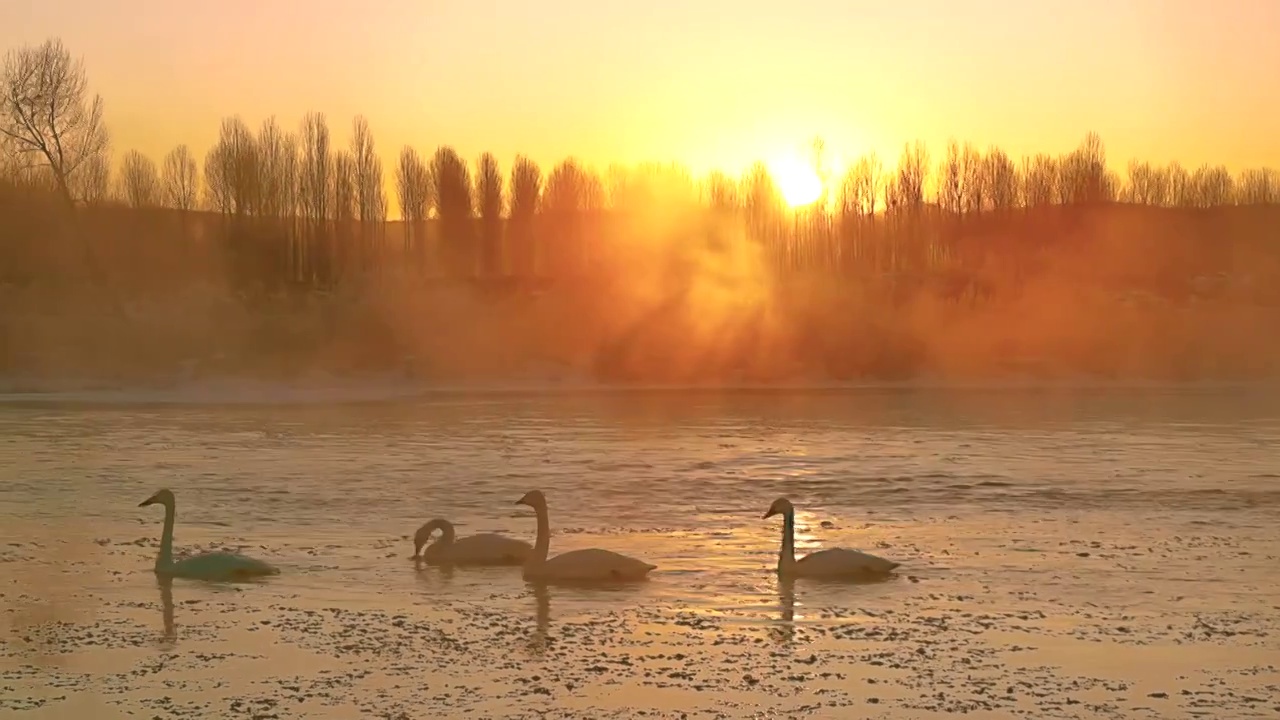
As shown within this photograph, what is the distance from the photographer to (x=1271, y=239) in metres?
64.8

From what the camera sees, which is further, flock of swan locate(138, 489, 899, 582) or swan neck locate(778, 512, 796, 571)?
swan neck locate(778, 512, 796, 571)

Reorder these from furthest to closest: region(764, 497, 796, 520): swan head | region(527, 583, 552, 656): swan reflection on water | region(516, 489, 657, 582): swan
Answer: region(764, 497, 796, 520): swan head, region(516, 489, 657, 582): swan, region(527, 583, 552, 656): swan reflection on water

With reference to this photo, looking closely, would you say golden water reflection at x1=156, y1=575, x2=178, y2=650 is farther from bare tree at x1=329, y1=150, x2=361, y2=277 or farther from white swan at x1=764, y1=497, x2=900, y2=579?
bare tree at x1=329, y1=150, x2=361, y2=277

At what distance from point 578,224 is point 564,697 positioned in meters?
60.8

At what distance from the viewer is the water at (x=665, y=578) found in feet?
28.1

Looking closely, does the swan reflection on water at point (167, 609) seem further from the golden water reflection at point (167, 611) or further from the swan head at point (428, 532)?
the swan head at point (428, 532)

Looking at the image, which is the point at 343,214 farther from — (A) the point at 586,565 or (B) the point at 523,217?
(A) the point at 586,565

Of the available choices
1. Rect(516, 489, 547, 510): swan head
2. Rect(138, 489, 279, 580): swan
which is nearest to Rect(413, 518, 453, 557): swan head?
Rect(516, 489, 547, 510): swan head

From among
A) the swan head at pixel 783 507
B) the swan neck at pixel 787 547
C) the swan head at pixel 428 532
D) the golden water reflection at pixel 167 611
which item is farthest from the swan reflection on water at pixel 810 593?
the golden water reflection at pixel 167 611

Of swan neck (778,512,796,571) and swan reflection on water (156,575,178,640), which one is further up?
swan neck (778,512,796,571)

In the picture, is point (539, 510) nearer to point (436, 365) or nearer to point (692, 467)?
point (692, 467)

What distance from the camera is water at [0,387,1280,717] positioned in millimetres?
8578

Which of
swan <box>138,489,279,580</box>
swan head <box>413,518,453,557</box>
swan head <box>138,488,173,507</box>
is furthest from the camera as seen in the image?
swan head <box>138,488,173,507</box>

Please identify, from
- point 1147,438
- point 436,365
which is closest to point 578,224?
point 436,365
